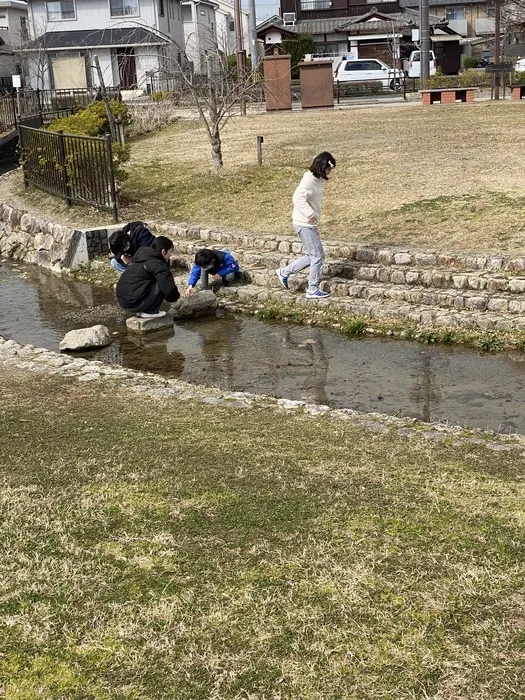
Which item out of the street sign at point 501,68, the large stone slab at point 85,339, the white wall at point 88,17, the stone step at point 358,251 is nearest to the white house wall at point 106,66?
the white wall at point 88,17

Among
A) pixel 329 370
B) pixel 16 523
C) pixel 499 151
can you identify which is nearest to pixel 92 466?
pixel 16 523

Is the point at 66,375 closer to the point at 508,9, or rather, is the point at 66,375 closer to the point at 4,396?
the point at 4,396

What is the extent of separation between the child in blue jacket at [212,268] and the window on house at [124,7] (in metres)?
39.0

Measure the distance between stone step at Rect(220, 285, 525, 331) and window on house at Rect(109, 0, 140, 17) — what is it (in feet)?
130

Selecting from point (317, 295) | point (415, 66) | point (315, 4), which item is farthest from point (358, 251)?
point (315, 4)

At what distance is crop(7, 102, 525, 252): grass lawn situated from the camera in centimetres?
1129

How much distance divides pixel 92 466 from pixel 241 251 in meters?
6.58

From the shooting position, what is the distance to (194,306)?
9.46 metres

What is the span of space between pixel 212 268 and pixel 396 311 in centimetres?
246

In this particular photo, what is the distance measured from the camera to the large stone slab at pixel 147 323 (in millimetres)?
9094

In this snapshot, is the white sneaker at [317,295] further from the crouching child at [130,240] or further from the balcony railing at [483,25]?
the balcony railing at [483,25]

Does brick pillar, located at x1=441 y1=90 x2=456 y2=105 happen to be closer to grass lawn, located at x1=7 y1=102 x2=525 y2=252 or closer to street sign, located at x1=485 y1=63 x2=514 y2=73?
street sign, located at x1=485 y1=63 x2=514 y2=73

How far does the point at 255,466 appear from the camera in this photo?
4.96 metres

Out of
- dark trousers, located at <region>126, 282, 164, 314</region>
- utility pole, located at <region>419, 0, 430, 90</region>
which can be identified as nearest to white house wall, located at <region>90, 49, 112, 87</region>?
utility pole, located at <region>419, 0, 430, 90</region>
